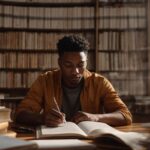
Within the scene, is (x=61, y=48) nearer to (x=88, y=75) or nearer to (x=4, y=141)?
(x=88, y=75)

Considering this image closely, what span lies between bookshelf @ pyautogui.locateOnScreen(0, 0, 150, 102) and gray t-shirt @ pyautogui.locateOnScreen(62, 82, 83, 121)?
5.00ft

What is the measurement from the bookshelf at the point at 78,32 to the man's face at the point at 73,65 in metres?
1.59

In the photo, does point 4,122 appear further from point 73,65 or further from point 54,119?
point 73,65

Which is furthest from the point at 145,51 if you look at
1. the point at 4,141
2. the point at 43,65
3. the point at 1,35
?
the point at 4,141

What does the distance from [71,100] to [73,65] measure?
25cm

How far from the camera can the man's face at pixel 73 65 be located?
7.30ft

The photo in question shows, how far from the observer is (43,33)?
12.9 ft

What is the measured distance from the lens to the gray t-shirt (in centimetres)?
229

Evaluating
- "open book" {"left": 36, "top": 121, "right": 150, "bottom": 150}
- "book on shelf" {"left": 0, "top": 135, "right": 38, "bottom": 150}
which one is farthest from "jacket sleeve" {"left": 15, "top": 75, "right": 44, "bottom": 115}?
"book on shelf" {"left": 0, "top": 135, "right": 38, "bottom": 150}

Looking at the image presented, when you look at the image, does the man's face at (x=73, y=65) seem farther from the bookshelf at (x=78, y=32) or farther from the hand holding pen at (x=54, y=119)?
the bookshelf at (x=78, y=32)

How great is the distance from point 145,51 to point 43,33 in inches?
45.6

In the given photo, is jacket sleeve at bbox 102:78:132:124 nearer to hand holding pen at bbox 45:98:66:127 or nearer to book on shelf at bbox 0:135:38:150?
hand holding pen at bbox 45:98:66:127

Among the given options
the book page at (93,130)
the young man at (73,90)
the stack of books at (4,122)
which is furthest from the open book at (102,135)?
the young man at (73,90)

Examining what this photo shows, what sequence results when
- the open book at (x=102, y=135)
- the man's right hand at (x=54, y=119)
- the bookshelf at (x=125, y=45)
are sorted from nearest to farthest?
the open book at (x=102, y=135) < the man's right hand at (x=54, y=119) < the bookshelf at (x=125, y=45)
